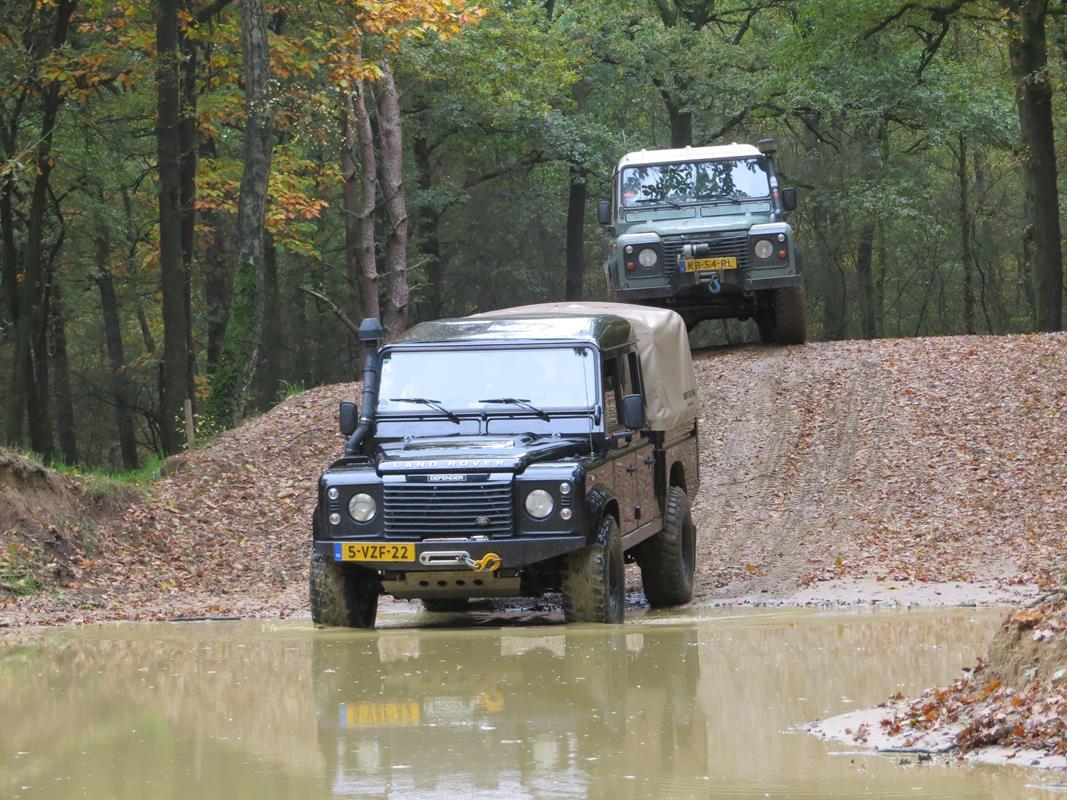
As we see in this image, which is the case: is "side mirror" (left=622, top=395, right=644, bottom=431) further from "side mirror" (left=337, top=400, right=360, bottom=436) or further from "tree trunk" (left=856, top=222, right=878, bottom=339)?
"tree trunk" (left=856, top=222, right=878, bottom=339)

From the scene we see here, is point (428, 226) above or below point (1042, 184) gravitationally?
below

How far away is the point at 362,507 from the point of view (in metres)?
10.2

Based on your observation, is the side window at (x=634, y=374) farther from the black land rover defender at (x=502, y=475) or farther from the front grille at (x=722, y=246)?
the front grille at (x=722, y=246)

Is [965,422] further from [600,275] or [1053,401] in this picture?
[600,275]

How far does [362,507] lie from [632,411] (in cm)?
208

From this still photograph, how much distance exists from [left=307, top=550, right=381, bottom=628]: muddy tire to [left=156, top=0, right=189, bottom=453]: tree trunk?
13.1 m

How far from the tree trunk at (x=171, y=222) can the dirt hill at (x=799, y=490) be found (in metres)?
4.67

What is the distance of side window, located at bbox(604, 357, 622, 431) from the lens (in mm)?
11009

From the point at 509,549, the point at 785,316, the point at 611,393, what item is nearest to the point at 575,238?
the point at 785,316

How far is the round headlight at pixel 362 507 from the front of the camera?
33.4 ft

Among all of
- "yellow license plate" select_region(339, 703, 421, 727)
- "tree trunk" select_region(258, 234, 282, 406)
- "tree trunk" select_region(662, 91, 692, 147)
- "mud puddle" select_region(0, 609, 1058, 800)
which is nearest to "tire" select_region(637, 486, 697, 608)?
"mud puddle" select_region(0, 609, 1058, 800)

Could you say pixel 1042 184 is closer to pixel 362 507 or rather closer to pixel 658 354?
pixel 658 354

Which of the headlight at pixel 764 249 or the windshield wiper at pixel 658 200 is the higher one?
the windshield wiper at pixel 658 200

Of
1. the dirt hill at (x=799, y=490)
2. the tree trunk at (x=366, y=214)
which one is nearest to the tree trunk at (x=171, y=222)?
the tree trunk at (x=366, y=214)
